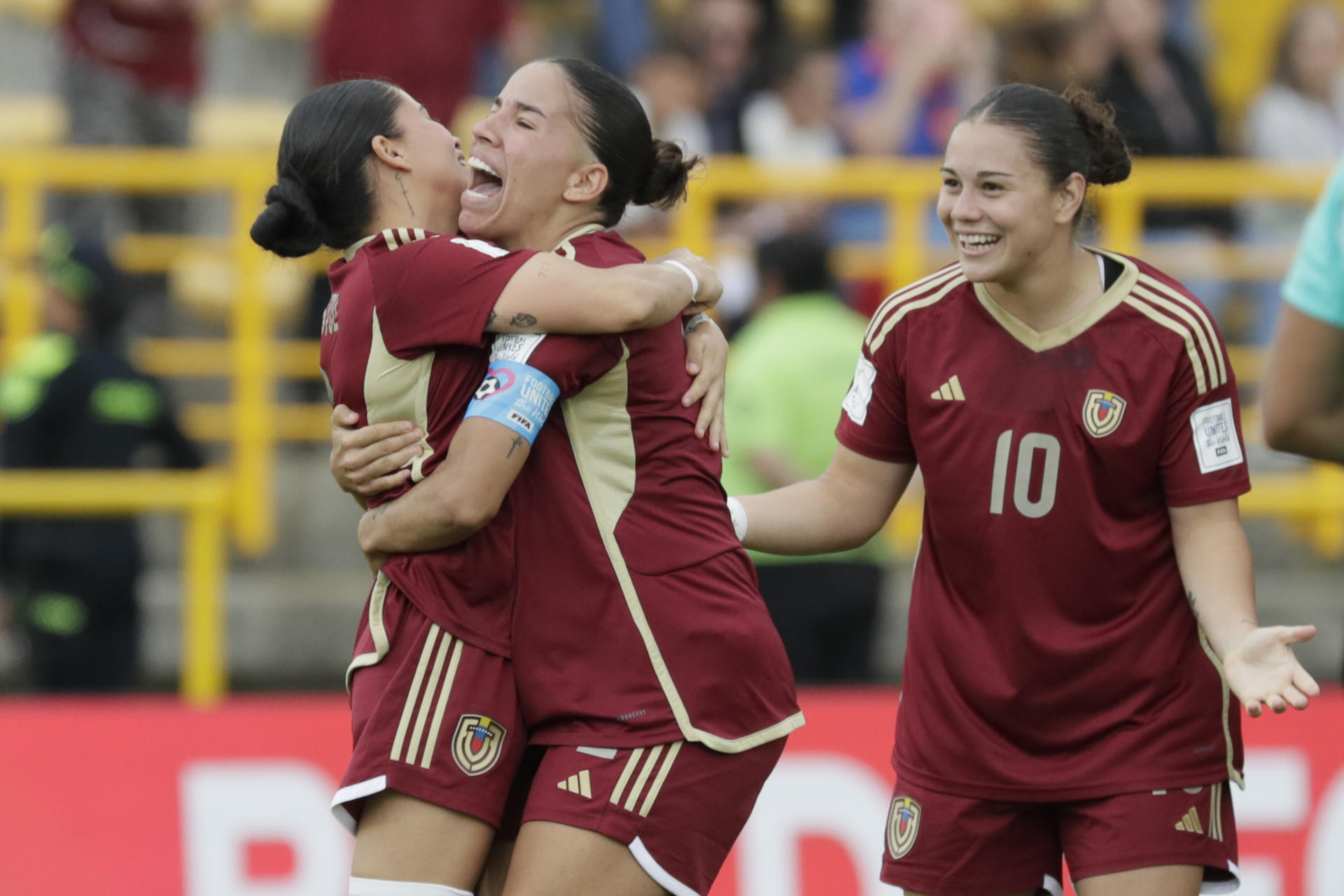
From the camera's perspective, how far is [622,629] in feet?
11.3

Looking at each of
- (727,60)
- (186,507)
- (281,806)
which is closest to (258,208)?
(186,507)

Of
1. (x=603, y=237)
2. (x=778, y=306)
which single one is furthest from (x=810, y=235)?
(x=603, y=237)

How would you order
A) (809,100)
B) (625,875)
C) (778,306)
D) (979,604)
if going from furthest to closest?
(809,100), (778,306), (979,604), (625,875)

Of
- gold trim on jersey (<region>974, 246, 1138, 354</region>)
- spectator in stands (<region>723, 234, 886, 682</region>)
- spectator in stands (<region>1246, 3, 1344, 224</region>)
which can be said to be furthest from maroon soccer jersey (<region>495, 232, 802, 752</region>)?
spectator in stands (<region>1246, 3, 1344, 224</region>)

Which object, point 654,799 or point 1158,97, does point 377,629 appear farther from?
point 1158,97

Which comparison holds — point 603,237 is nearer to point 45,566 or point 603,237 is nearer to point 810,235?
point 810,235

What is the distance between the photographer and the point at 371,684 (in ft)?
11.5

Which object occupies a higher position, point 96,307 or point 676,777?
point 96,307

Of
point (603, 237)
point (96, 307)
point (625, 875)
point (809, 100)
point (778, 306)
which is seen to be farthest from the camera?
point (809, 100)

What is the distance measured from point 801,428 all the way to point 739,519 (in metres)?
2.88

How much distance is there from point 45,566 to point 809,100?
3.99 metres

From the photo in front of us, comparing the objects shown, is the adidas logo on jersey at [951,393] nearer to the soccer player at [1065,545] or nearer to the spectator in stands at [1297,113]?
the soccer player at [1065,545]

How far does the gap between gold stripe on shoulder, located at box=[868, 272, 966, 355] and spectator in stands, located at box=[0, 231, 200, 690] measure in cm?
443

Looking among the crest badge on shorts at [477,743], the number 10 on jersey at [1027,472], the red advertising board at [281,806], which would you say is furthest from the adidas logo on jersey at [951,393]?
the red advertising board at [281,806]
